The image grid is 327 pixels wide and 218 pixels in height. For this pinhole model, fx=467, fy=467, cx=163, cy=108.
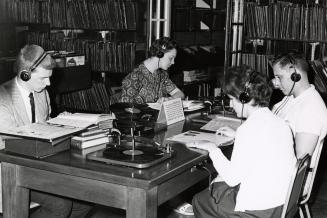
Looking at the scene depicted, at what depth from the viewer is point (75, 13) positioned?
5.21 meters

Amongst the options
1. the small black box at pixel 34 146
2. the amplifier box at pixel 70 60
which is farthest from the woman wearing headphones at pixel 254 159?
the amplifier box at pixel 70 60

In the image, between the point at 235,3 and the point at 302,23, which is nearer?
the point at 302,23

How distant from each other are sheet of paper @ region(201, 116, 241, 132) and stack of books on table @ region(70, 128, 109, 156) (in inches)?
28.3

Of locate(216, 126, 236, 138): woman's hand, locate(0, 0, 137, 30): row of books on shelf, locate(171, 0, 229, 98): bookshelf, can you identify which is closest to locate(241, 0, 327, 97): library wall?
locate(171, 0, 229, 98): bookshelf

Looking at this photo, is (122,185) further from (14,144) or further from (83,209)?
(83,209)

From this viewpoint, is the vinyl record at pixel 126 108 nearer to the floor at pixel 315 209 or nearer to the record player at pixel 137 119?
the record player at pixel 137 119

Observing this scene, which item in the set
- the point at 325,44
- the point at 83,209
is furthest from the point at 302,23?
the point at 83,209

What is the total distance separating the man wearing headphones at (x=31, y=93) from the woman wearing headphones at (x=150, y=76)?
3.84 feet

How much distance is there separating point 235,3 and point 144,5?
102 centimetres

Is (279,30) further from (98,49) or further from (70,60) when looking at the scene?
(70,60)

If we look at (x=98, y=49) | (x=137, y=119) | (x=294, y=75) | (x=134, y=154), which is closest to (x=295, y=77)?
(x=294, y=75)

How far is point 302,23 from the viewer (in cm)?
474

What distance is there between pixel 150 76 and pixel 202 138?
4.88ft

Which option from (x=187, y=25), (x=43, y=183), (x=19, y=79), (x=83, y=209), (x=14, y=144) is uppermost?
(x=187, y=25)
